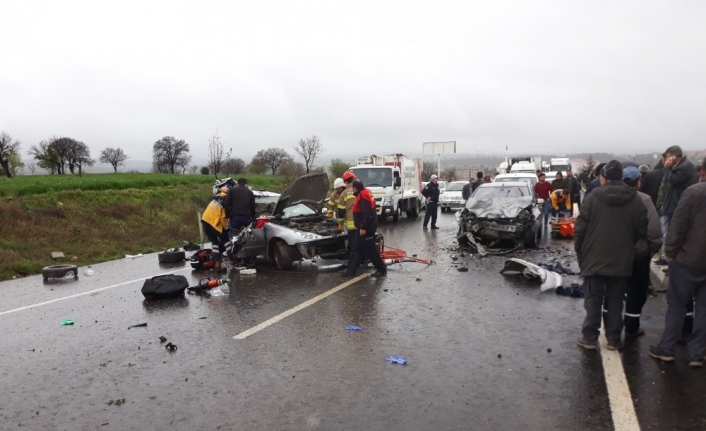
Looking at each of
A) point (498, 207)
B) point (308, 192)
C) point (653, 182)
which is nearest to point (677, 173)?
point (653, 182)

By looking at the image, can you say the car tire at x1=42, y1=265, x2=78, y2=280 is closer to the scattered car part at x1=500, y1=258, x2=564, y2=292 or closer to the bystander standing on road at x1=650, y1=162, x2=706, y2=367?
the scattered car part at x1=500, y1=258, x2=564, y2=292

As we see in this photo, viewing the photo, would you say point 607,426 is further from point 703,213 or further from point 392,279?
point 392,279

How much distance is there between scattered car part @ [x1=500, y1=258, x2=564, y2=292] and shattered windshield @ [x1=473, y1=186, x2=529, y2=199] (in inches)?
177

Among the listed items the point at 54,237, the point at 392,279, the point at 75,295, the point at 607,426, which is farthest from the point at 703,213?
the point at 54,237

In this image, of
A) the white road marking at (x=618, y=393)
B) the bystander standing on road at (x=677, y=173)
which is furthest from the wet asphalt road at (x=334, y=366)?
the bystander standing on road at (x=677, y=173)

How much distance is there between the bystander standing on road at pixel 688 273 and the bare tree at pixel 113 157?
310 ft

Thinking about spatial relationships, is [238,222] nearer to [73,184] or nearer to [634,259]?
[634,259]

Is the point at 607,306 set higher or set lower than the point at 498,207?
lower

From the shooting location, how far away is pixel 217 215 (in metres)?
11.2

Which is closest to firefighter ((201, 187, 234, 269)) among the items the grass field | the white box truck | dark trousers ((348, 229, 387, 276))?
dark trousers ((348, 229, 387, 276))

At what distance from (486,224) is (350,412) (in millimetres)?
8908

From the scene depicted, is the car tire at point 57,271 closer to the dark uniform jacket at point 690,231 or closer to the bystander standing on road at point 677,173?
the dark uniform jacket at point 690,231

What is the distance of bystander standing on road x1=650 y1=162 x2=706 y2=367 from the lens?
4.65 m

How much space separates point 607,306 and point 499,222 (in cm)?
696
